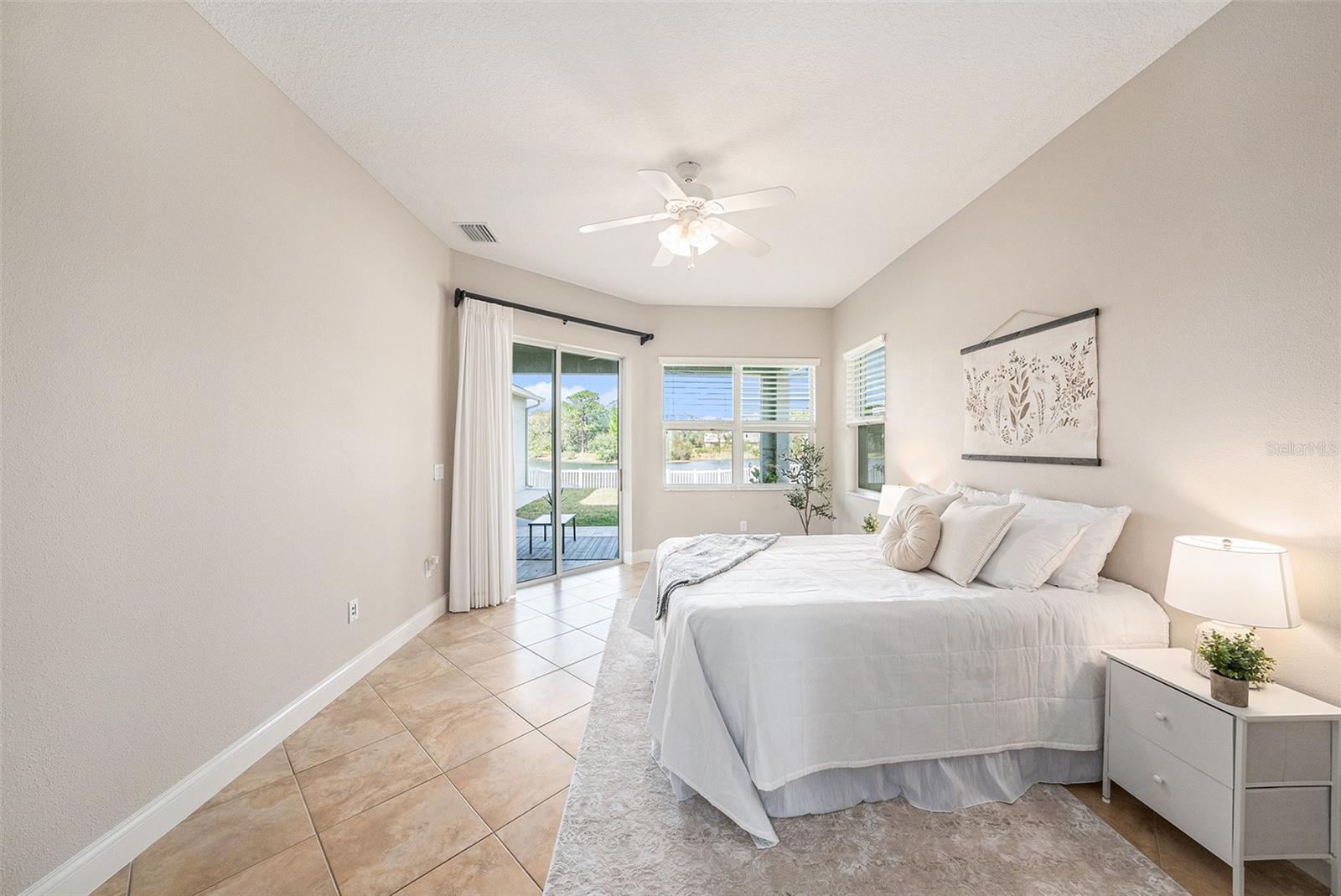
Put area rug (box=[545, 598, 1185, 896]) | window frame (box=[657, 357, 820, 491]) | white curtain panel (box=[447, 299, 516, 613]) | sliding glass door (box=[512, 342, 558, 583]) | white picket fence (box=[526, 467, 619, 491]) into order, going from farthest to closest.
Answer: window frame (box=[657, 357, 820, 491]), white picket fence (box=[526, 467, 619, 491]), sliding glass door (box=[512, 342, 558, 583]), white curtain panel (box=[447, 299, 516, 613]), area rug (box=[545, 598, 1185, 896])

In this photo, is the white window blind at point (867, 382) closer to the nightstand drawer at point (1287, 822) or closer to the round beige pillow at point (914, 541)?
the round beige pillow at point (914, 541)

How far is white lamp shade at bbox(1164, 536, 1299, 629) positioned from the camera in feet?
4.48

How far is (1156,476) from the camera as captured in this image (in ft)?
6.41

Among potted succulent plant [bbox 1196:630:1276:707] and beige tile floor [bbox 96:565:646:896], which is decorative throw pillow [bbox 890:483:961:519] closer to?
potted succulent plant [bbox 1196:630:1276:707]

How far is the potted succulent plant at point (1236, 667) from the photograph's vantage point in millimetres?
1369

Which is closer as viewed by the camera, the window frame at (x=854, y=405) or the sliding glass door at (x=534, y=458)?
the window frame at (x=854, y=405)

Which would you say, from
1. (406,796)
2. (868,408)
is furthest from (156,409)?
(868,408)

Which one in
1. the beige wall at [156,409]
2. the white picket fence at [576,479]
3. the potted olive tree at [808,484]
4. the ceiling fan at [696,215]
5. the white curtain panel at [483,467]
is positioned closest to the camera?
the beige wall at [156,409]

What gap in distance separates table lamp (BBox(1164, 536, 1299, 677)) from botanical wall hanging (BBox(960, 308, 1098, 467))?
76 centimetres

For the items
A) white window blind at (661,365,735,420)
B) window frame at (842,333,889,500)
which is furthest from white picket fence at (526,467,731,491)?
window frame at (842,333,889,500)

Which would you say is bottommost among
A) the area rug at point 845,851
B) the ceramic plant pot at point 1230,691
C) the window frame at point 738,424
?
the area rug at point 845,851

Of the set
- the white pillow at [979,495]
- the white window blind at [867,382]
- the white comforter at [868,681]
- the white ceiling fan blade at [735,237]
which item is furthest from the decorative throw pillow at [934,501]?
the white ceiling fan blade at [735,237]

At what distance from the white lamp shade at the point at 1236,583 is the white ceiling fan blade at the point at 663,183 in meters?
2.27

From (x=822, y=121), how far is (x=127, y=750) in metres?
3.51
